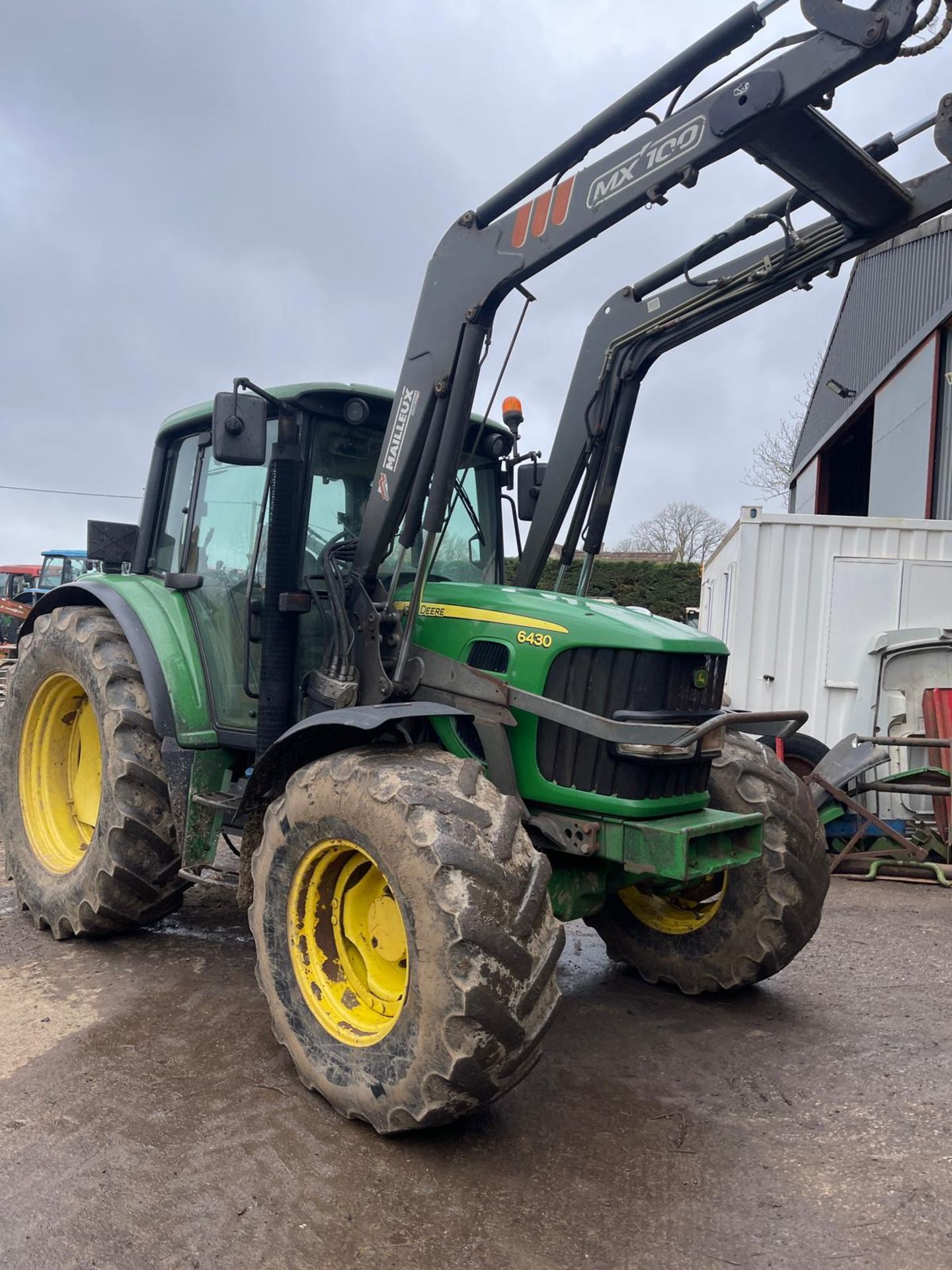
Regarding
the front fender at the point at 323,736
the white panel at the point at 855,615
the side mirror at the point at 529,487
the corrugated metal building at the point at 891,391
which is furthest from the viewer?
the corrugated metal building at the point at 891,391

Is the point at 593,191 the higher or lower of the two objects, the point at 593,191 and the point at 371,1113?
the higher

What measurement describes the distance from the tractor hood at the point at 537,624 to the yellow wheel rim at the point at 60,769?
2.22 meters

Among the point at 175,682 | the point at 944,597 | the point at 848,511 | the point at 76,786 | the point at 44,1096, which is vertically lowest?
the point at 44,1096

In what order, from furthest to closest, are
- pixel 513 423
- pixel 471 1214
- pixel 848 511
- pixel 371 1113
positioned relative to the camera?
pixel 848 511 < pixel 513 423 < pixel 371 1113 < pixel 471 1214

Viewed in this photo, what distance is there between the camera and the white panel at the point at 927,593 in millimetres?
8438

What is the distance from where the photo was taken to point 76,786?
5.23 meters

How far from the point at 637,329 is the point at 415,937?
268 centimetres

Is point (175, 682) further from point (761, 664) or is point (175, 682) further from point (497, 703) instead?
point (761, 664)

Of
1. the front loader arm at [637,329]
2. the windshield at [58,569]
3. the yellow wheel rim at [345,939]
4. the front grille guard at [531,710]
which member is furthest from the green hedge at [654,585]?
the yellow wheel rim at [345,939]

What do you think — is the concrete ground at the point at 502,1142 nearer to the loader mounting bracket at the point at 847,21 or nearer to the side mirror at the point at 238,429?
the side mirror at the point at 238,429

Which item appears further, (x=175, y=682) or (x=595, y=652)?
(x=175, y=682)

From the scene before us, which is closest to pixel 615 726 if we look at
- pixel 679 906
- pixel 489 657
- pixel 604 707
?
pixel 604 707

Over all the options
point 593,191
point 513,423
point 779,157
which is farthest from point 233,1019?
point 779,157

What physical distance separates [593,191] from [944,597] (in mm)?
6367
